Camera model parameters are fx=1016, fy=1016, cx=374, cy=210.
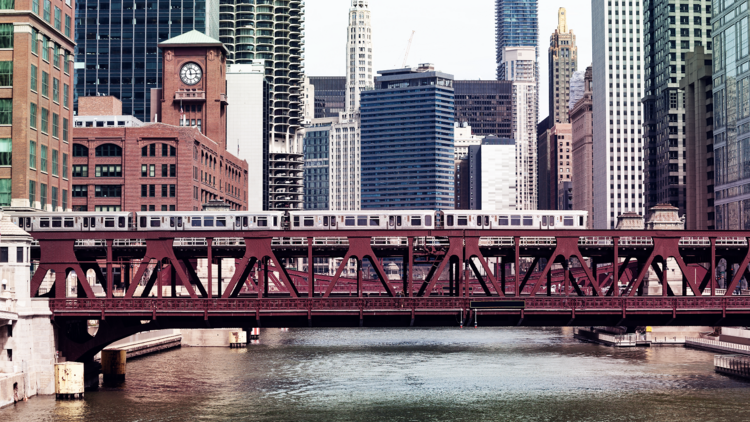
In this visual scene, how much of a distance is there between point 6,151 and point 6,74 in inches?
314

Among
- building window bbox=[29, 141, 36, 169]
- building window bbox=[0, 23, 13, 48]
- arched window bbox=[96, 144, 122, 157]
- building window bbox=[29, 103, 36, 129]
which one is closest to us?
building window bbox=[0, 23, 13, 48]

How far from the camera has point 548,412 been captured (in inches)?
2869

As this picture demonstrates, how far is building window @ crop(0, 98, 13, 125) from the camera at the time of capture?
105 metres

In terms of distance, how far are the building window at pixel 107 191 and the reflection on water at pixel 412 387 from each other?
50653 mm

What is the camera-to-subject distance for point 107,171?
170 meters

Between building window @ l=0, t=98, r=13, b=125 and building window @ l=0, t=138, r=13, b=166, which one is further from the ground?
building window @ l=0, t=98, r=13, b=125

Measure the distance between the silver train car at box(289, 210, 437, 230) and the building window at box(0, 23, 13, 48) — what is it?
3675 centimetres

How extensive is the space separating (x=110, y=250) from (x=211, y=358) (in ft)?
119

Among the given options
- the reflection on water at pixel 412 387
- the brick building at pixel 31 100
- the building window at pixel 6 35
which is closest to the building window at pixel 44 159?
the brick building at pixel 31 100

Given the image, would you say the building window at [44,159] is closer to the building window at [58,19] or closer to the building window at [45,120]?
the building window at [45,120]

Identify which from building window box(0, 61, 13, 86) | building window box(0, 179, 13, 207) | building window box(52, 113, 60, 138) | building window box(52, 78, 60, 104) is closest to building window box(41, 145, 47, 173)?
building window box(52, 113, 60, 138)

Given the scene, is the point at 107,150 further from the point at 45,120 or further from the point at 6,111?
the point at 6,111

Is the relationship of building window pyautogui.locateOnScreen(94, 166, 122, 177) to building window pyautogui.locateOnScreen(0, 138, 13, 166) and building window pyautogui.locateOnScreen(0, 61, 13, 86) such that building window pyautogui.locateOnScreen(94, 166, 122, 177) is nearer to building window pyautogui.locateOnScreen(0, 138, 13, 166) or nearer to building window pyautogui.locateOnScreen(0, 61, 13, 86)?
building window pyautogui.locateOnScreen(0, 138, 13, 166)

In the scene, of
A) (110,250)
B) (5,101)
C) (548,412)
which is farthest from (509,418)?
(5,101)
